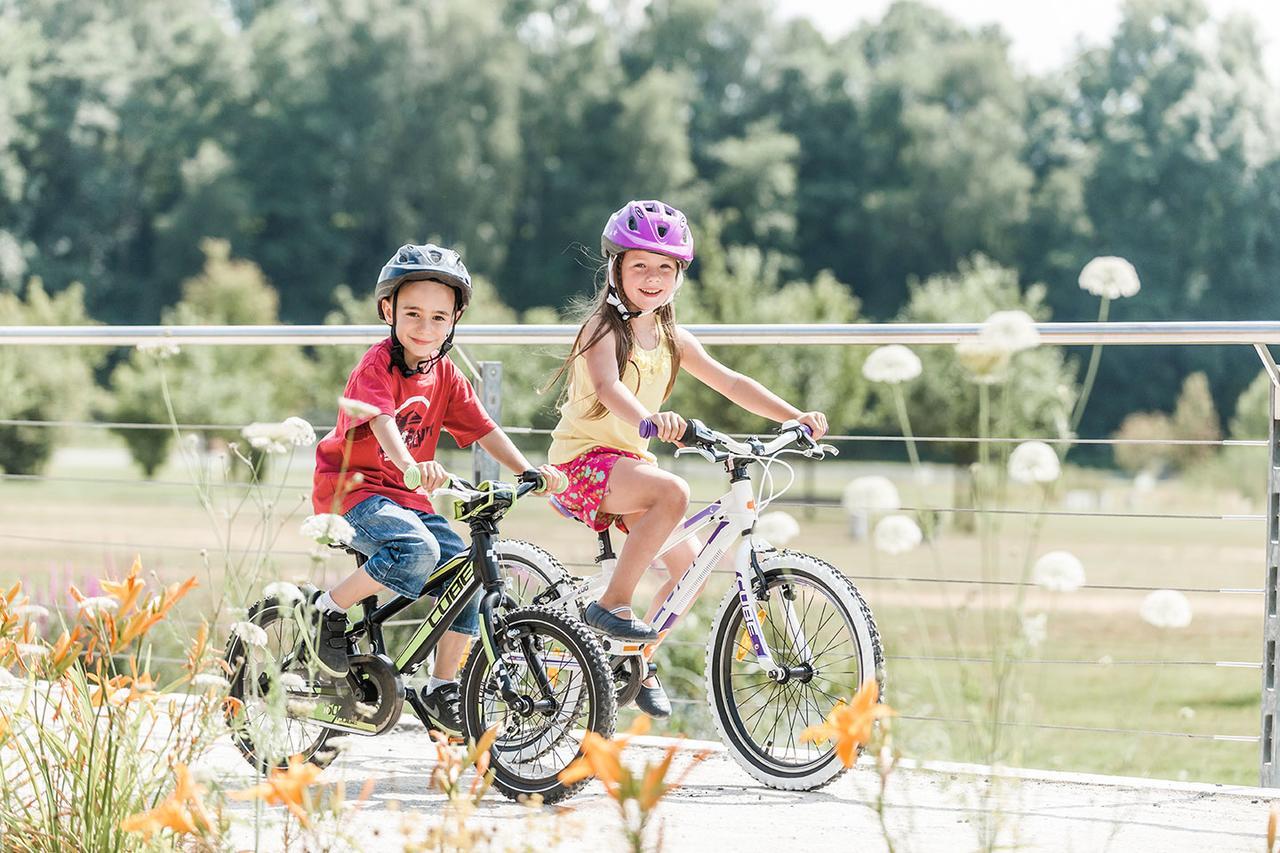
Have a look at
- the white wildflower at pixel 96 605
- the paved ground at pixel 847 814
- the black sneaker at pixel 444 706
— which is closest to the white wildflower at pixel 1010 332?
the paved ground at pixel 847 814

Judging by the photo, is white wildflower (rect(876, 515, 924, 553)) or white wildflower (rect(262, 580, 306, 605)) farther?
white wildflower (rect(262, 580, 306, 605))

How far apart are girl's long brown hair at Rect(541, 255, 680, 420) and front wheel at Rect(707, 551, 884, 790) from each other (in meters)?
0.57

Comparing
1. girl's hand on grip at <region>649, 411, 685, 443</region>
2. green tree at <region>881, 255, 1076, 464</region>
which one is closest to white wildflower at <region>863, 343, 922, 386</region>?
girl's hand on grip at <region>649, 411, 685, 443</region>

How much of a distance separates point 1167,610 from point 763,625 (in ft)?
5.92

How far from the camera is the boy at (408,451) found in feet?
11.6

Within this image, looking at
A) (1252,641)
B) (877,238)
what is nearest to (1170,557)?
(1252,641)

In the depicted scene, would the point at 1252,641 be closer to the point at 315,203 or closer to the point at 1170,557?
the point at 1170,557

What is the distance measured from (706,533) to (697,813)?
77 centimetres

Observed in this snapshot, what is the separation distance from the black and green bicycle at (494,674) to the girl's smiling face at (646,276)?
57cm

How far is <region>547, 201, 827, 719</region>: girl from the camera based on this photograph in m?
3.65

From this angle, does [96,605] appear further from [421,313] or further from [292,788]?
[421,313]

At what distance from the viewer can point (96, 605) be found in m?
2.35

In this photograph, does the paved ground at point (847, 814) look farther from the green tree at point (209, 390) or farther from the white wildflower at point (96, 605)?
the green tree at point (209, 390)

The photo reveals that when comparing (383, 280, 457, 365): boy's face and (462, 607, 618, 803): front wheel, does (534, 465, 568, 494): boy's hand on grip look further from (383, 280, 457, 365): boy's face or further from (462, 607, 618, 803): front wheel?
(383, 280, 457, 365): boy's face
